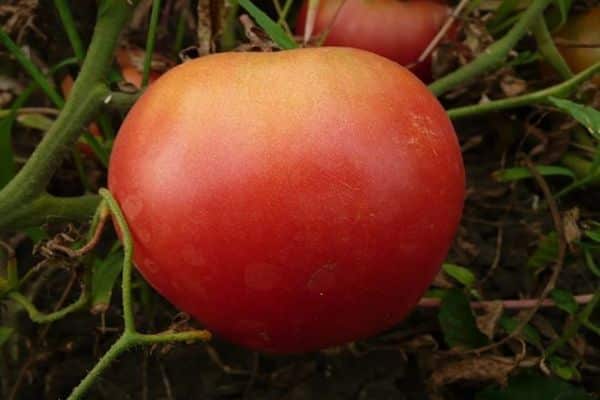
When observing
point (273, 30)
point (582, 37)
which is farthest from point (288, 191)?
point (582, 37)

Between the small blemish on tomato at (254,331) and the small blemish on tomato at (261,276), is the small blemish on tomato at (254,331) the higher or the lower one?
the lower one

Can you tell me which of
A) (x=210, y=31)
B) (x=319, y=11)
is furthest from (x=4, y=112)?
(x=319, y=11)

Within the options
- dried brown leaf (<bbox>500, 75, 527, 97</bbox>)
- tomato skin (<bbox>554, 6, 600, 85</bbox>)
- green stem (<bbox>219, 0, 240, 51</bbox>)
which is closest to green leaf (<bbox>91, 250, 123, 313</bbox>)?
green stem (<bbox>219, 0, 240, 51</bbox>)

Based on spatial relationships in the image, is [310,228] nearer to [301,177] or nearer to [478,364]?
[301,177]

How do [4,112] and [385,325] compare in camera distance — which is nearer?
[385,325]

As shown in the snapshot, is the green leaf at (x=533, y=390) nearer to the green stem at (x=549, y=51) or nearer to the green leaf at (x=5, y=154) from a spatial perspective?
the green stem at (x=549, y=51)

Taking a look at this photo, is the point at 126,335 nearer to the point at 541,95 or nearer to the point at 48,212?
the point at 48,212

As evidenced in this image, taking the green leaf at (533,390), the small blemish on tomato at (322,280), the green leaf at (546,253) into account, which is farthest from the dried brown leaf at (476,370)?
the small blemish on tomato at (322,280)
